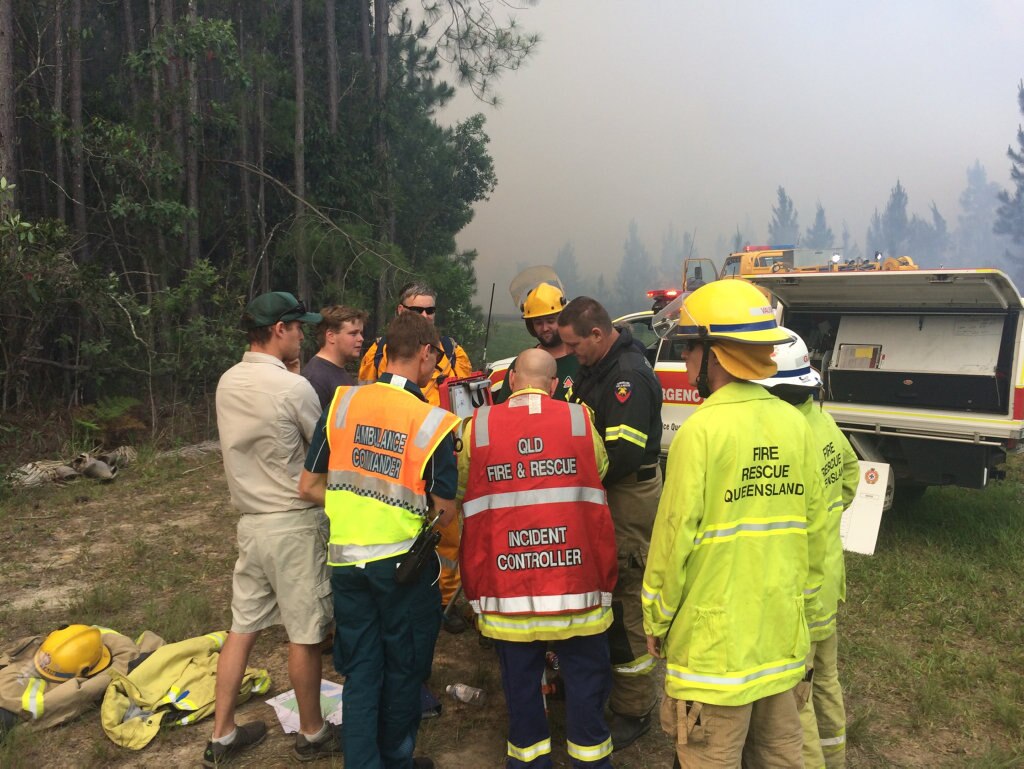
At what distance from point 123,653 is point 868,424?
Result: 551 centimetres

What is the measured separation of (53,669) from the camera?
10.7ft

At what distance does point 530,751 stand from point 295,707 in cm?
138

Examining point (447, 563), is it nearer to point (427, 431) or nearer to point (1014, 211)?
point (427, 431)

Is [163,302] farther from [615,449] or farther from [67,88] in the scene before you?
[615,449]

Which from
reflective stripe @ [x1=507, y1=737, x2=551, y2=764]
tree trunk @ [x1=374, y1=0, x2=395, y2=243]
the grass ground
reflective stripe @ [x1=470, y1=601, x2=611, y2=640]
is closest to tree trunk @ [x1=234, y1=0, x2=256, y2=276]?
tree trunk @ [x1=374, y1=0, x2=395, y2=243]

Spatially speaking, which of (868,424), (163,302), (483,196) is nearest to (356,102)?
(483,196)

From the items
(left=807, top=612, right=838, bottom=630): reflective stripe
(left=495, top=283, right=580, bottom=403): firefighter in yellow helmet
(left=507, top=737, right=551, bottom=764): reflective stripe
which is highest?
(left=495, top=283, right=580, bottom=403): firefighter in yellow helmet

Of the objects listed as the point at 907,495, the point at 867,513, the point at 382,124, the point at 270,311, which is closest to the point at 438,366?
the point at 270,311

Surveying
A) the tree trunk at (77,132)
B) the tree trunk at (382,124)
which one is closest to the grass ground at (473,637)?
the tree trunk at (77,132)

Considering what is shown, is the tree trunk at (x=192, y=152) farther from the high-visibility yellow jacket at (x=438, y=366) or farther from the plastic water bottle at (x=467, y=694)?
the plastic water bottle at (x=467, y=694)

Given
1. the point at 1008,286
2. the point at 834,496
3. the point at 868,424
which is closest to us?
the point at 834,496

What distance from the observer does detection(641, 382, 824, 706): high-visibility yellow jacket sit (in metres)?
1.87

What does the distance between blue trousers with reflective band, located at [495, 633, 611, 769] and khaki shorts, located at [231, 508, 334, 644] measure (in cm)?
81

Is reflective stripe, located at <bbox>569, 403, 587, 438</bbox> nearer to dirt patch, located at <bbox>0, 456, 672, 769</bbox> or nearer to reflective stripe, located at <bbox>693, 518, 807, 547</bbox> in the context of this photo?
reflective stripe, located at <bbox>693, 518, 807, 547</bbox>
